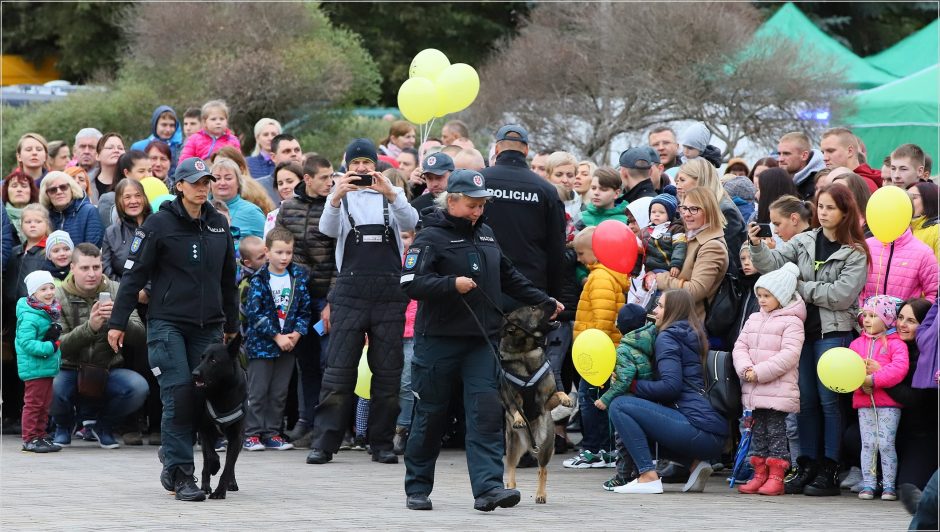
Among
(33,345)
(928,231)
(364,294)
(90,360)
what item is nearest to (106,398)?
(90,360)

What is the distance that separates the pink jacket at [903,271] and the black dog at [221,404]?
4.21m

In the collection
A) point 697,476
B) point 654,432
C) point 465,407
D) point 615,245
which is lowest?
point 697,476

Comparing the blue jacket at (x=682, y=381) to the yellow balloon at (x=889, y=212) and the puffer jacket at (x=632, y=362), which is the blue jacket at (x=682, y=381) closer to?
the puffer jacket at (x=632, y=362)

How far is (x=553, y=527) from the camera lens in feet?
27.3

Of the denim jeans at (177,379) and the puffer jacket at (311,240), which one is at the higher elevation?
the puffer jacket at (311,240)

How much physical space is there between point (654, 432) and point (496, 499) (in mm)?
1646

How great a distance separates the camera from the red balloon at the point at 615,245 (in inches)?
439

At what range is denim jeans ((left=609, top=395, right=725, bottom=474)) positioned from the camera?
9961 millimetres

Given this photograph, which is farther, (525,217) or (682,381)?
(525,217)

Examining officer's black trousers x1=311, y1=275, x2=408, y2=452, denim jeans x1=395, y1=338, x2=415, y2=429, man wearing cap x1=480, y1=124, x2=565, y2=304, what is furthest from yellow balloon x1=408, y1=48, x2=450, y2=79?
man wearing cap x1=480, y1=124, x2=565, y2=304

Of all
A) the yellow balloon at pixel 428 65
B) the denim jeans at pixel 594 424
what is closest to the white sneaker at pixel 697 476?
the denim jeans at pixel 594 424

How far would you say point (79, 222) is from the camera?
519 inches

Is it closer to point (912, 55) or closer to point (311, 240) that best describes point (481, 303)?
point (311, 240)

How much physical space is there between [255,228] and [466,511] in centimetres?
488
